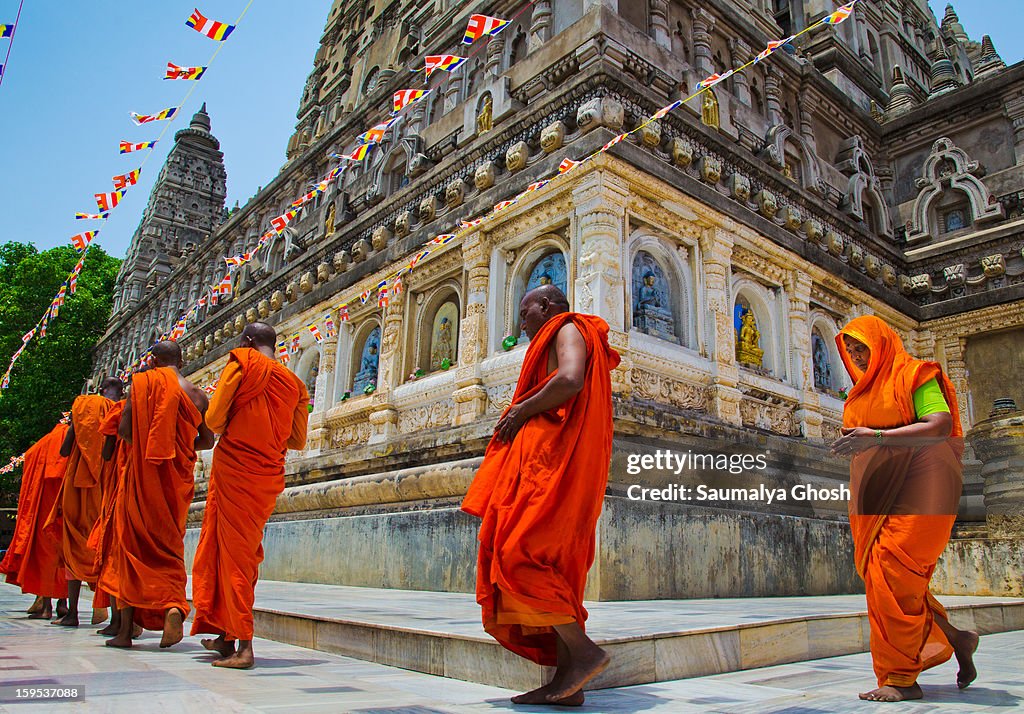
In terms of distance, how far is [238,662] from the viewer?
11.4ft

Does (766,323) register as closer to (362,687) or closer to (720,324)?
(720,324)

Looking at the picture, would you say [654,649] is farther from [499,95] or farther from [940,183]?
[940,183]

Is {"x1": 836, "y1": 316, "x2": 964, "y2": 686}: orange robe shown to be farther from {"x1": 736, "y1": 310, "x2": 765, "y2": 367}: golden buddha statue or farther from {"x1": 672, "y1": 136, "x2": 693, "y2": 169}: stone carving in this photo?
{"x1": 736, "y1": 310, "x2": 765, "y2": 367}: golden buddha statue

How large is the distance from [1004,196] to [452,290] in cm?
1043

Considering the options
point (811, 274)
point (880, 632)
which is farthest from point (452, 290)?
point (880, 632)

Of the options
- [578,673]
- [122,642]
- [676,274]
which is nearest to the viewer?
[578,673]

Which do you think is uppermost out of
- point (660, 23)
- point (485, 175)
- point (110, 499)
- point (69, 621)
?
point (660, 23)

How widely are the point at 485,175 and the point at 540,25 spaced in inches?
92.4

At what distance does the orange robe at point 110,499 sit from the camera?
4645 mm

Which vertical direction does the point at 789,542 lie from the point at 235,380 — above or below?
below

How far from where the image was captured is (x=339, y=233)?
13109 mm

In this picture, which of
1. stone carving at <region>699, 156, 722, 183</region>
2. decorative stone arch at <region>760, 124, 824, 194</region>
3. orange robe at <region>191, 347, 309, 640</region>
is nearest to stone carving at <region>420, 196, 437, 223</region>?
stone carving at <region>699, 156, 722, 183</region>

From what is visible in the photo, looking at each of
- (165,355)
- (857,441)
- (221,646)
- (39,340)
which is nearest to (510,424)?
(857,441)

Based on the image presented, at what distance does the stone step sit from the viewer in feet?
10.6
